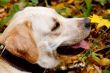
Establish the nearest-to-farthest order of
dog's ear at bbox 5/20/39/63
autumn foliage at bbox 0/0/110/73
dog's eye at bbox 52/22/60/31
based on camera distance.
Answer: dog's ear at bbox 5/20/39/63 → dog's eye at bbox 52/22/60/31 → autumn foliage at bbox 0/0/110/73

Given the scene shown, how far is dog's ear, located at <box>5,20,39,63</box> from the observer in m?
4.26

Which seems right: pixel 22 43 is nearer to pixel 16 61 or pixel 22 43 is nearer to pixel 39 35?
pixel 16 61

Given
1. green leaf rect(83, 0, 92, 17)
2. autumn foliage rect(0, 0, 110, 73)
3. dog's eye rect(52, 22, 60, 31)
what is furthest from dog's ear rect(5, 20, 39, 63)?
green leaf rect(83, 0, 92, 17)

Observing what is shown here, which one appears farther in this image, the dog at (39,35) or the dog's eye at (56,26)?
the dog's eye at (56,26)

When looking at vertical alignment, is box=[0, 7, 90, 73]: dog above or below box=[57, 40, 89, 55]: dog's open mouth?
above

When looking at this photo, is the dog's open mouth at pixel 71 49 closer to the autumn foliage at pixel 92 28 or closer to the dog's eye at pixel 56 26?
the autumn foliage at pixel 92 28

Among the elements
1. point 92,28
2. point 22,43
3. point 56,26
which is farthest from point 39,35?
point 92,28

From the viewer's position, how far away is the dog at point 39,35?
4.29 m

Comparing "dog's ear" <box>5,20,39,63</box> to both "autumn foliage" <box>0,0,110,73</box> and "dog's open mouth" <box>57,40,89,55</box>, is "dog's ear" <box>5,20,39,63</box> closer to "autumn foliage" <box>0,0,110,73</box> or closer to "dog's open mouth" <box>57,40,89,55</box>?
"dog's open mouth" <box>57,40,89,55</box>

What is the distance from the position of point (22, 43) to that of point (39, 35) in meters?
0.35

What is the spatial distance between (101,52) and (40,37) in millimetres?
1221

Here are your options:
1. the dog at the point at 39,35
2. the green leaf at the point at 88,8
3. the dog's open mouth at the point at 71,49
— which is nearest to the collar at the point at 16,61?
the dog at the point at 39,35

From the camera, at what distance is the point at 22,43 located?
4.29 meters

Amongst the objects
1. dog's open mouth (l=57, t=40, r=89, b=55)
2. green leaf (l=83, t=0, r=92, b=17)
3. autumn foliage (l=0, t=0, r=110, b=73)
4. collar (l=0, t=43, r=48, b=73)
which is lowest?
autumn foliage (l=0, t=0, r=110, b=73)
